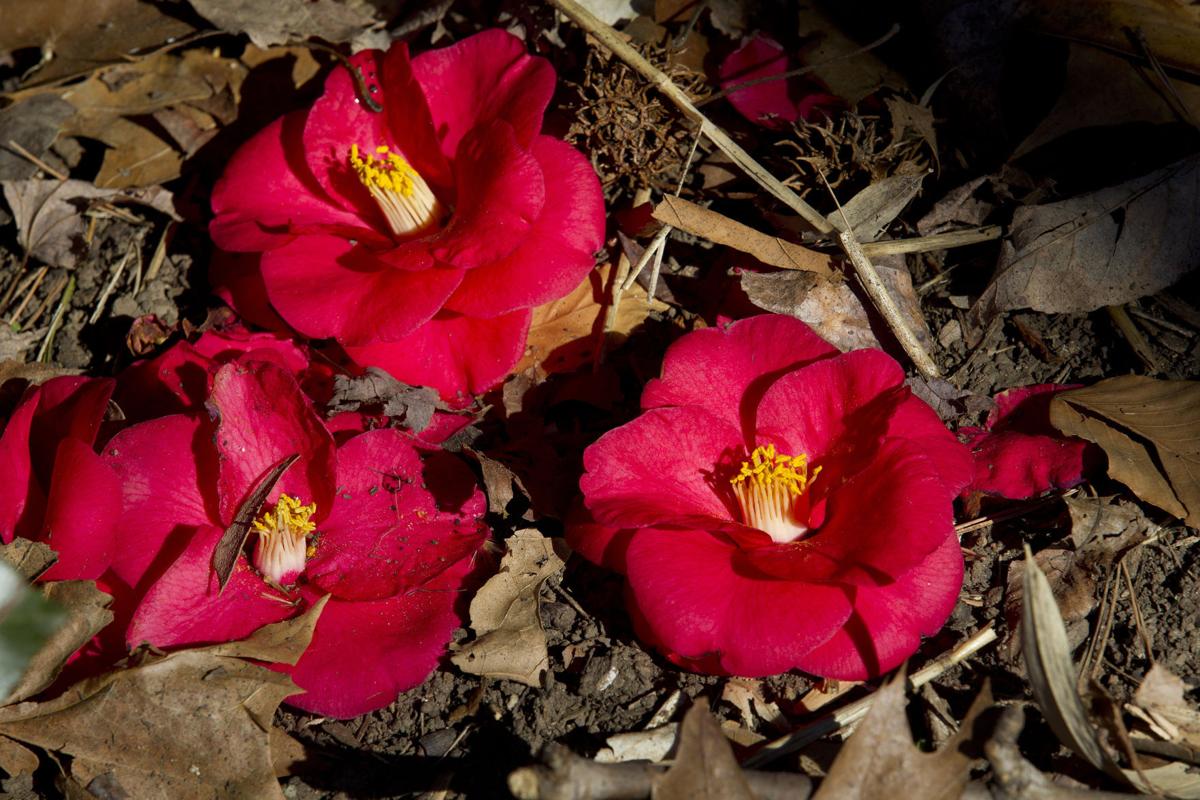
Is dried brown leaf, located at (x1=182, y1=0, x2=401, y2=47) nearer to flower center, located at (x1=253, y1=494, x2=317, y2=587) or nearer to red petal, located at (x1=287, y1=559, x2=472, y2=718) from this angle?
flower center, located at (x1=253, y1=494, x2=317, y2=587)

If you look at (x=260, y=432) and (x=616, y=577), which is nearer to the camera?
(x=260, y=432)

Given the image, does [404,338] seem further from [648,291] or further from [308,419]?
[648,291]

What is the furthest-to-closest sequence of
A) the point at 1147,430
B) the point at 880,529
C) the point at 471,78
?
the point at 471,78, the point at 1147,430, the point at 880,529

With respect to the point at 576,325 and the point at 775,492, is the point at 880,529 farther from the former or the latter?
the point at 576,325

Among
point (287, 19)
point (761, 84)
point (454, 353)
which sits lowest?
point (454, 353)

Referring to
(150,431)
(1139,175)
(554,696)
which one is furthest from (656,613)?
(1139,175)

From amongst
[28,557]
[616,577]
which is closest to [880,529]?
[616,577]

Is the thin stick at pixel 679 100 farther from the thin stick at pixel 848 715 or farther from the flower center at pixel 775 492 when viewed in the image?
the thin stick at pixel 848 715
